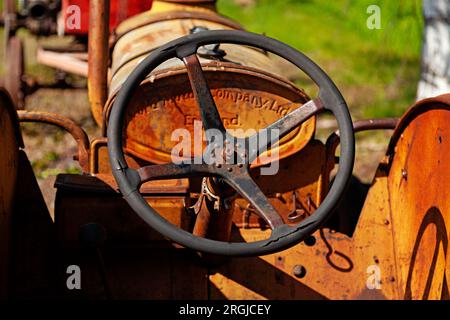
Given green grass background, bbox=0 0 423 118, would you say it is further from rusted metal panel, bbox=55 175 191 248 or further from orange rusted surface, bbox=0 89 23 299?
orange rusted surface, bbox=0 89 23 299

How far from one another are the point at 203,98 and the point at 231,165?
0.69 feet

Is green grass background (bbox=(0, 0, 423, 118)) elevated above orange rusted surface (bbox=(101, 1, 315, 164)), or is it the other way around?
green grass background (bbox=(0, 0, 423, 118))

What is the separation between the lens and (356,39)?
888cm

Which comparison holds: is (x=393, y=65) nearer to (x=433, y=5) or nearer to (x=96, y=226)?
(x=433, y=5)

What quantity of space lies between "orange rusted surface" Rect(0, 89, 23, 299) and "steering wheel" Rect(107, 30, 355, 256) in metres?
0.49

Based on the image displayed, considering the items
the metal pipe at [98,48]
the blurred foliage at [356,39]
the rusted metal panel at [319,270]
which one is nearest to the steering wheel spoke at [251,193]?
the rusted metal panel at [319,270]

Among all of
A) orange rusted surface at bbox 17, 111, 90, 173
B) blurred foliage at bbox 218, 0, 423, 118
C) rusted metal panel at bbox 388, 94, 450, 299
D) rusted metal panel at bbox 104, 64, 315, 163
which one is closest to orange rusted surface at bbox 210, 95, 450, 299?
rusted metal panel at bbox 388, 94, 450, 299

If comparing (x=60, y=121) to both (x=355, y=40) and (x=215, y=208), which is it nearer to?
(x=215, y=208)

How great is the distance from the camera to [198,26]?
4059mm

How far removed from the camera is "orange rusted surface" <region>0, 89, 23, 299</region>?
3062 millimetres

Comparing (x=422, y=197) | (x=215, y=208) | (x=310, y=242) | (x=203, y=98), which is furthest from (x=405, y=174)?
(x=203, y=98)

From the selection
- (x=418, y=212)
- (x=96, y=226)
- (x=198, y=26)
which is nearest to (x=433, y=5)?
(x=198, y=26)

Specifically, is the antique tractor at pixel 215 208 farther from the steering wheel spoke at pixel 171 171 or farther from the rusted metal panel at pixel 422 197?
the steering wheel spoke at pixel 171 171

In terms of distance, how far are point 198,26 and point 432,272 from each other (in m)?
1.49
